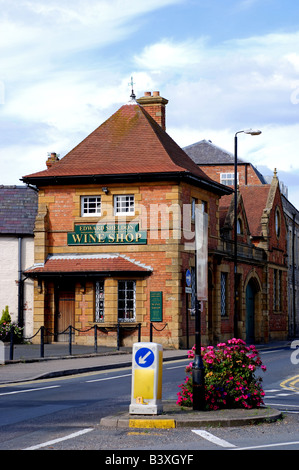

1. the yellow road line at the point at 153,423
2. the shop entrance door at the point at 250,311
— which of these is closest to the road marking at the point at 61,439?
the yellow road line at the point at 153,423

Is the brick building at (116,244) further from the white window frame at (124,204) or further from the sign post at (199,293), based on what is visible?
the sign post at (199,293)

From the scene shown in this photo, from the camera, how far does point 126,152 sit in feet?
115

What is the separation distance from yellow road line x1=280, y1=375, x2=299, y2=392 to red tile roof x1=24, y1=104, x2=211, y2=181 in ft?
46.5

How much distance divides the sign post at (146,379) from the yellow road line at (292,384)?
Answer: 6.39 m

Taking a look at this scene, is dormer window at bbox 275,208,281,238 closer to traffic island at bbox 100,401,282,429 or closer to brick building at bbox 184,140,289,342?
brick building at bbox 184,140,289,342

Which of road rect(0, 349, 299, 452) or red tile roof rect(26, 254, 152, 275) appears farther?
red tile roof rect(26, 254, 152, 275)

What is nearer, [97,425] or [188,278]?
[97,425]

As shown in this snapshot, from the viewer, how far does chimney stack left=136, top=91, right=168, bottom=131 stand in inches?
1555

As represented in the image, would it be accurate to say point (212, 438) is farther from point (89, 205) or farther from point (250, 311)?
point (250, 311)

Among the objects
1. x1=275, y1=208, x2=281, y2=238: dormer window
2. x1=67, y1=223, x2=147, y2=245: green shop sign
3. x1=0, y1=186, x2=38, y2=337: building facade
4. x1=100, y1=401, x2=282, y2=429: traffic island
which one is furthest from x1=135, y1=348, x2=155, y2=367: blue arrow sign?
x1=275, y1=208, x2=281, y2=238: dormer window

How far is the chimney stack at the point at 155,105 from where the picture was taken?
39.5 meters

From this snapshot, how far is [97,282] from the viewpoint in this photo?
33375 mm

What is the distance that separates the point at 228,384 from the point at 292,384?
21.4ft

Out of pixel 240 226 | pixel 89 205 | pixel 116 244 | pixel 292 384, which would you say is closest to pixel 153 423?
pixel 292 384
